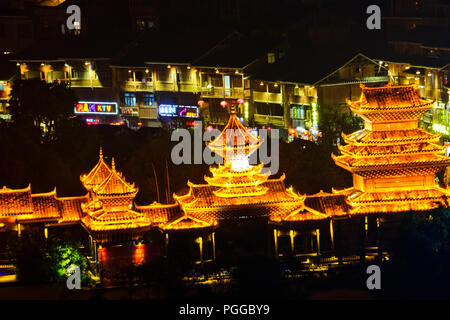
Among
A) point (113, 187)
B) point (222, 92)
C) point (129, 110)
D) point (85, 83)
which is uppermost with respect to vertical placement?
point (85, 83)

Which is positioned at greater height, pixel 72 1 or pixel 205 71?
pixel 72 1

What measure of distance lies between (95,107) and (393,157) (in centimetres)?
4363

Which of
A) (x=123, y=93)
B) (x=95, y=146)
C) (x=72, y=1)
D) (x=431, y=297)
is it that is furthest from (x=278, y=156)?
(x=72, y=1)

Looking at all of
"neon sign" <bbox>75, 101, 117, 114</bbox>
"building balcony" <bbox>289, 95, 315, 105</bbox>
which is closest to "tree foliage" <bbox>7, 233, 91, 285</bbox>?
"building balcony" <bbox>289, 95, 315, 105</bbox>

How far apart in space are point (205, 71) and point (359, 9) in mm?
15265

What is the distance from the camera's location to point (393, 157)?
40.3 metres

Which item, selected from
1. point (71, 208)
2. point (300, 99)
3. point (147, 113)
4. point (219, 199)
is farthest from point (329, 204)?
point (147, 113)

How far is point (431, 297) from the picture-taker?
38750 mm

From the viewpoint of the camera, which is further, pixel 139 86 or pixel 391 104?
pixel 139 86

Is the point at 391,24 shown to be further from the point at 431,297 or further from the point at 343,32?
the point at 431,297

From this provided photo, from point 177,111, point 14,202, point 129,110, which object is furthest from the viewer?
point 129,110

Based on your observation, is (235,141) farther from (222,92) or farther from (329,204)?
(222,92)

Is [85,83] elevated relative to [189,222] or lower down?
elevated
